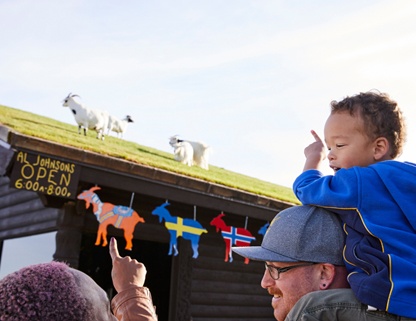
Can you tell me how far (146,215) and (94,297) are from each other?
24.6 ft

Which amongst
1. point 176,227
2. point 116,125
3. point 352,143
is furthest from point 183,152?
point 352,143

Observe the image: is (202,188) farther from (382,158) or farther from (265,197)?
(382,158)

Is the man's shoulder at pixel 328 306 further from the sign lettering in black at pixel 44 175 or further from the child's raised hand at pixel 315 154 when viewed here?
the sign lettering in black at pixel 44 175

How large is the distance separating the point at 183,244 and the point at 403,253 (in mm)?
7487

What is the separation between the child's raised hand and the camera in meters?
2.29

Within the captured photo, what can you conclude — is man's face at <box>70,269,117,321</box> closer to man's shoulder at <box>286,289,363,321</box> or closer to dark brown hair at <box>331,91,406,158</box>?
man's shoulder at <box>286,289,363,321</box>

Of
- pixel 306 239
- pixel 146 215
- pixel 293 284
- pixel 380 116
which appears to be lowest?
pixel 293 284

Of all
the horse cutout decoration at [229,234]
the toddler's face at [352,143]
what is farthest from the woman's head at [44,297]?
the horse cutout decoration at [229,234]

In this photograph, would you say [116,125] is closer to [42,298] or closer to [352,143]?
[352,143]

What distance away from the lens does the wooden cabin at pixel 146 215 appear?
272 inches

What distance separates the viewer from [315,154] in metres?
2.31

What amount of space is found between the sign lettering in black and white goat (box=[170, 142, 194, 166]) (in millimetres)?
5539

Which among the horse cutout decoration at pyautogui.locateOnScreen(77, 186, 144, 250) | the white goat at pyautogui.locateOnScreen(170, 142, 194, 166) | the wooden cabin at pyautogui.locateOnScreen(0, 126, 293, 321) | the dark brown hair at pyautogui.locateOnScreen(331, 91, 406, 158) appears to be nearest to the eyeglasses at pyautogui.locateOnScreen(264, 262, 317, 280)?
the dark brown hair at pyautogui.locateOnScreen(331, 91, 406, 158)

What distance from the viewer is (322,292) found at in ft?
5.91
